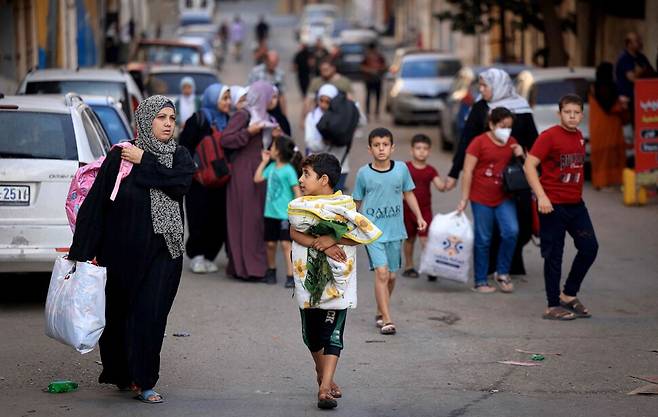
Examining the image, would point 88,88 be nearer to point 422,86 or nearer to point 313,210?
point 313,210

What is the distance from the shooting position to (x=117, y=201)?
7.48 metres

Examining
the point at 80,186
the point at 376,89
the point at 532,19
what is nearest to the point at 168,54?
the point at 376,89

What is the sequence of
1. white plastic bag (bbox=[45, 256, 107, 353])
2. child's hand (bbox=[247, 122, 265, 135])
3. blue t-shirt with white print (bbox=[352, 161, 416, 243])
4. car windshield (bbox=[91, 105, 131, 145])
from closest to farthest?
white plastic bag (bbox=[45, 256, 107, 353]) < blue t-shirt with white print (bbox=[352, 161, 416, 243]) < child's hand (bbox=[247, 122, 265, 135]) < car windshield (bbox=[91, 105, 131, 145])

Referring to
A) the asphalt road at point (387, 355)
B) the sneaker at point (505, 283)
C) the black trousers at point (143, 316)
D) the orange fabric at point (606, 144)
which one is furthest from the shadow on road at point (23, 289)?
the orange fabric at point (606, 144)

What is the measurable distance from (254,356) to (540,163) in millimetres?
2825

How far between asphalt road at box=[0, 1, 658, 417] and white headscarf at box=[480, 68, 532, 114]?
5.36 feet

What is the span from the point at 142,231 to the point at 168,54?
23723 millimetres

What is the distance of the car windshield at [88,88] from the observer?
16.7 m

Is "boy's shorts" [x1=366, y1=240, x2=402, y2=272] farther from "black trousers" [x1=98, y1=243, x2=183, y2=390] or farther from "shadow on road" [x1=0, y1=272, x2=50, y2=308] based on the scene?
"shadow on road" [x1=0, y1=272, x2=50, y2=308]

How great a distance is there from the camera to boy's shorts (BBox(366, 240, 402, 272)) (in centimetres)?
977

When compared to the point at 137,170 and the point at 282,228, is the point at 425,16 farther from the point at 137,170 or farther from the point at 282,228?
the point at 137,170

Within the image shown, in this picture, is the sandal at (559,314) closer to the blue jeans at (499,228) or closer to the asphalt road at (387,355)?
the asphalt road at (387,355)

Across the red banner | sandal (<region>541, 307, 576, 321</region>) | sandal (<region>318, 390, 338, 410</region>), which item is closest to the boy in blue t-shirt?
sandal (<region>541, 307, 576, 321</region>)

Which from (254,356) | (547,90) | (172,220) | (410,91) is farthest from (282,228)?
(410,91)
